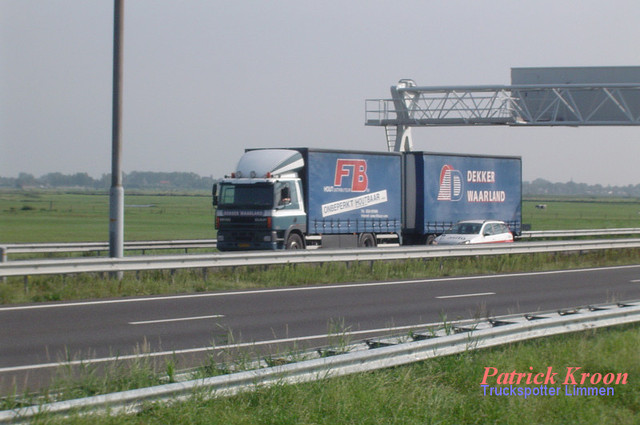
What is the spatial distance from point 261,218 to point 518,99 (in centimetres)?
2056

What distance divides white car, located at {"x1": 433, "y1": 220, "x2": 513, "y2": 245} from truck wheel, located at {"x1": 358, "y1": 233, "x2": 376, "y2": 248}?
2231 millimetres

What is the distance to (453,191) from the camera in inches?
1388

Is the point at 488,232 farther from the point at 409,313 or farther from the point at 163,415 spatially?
the point at 163,415

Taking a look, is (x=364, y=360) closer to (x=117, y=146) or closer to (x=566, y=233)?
(x=117, y=146)

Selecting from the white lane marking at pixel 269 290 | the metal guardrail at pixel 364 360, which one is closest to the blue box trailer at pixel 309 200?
the white lane marking at pixel 269 290

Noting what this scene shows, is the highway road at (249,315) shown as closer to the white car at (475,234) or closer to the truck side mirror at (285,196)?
the truck side mirror at (285,196)

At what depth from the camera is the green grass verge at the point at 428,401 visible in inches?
265

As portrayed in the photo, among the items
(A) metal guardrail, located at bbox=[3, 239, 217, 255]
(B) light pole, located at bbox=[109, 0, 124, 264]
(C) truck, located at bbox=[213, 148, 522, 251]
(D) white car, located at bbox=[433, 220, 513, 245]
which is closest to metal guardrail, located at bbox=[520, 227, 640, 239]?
(C) truck, located at bbox=[213, 148, 522, 251]

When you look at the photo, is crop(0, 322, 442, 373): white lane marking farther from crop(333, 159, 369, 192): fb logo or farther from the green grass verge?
crop(333, 159, 369, 192): fb logo

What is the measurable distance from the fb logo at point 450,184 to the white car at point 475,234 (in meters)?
2.57

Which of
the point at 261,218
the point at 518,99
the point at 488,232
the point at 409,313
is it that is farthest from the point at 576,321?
the point at 518,99

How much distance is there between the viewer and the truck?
91.1 ft

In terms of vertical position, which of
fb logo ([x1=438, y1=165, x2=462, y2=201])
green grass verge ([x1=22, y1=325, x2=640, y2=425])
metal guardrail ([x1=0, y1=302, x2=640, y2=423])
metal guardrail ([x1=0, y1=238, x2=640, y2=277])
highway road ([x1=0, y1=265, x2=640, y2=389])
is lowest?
highway road ([x1=0, y1=265, x2=640, y2=389])

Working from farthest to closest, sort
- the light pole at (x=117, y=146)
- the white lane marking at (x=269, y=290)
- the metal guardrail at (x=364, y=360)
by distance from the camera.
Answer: the light pole at (x=117, y=146)
the white lane marking at (x=269, y=290)
the metal guardrail at (x=364, y=360)
